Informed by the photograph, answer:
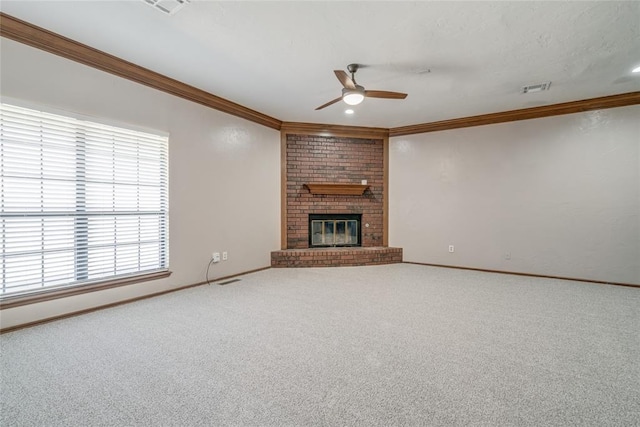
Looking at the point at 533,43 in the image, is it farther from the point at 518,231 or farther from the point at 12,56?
the point at 12,56

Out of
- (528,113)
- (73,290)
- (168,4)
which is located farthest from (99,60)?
(528,113)

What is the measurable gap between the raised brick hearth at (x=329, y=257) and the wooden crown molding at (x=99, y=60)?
2561 mm

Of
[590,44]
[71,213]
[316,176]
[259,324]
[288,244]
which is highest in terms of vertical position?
[590,44]

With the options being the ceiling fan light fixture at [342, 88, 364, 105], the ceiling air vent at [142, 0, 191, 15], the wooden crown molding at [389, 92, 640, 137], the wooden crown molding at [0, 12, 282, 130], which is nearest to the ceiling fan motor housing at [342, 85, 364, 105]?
the ceiling fan light fixture at [342, 88, 364, 105]

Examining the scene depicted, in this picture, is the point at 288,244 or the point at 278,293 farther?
the point at 288,244

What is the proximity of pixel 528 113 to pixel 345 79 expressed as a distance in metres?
3.47

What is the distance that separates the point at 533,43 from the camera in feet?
8.84

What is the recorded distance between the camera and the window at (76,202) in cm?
249

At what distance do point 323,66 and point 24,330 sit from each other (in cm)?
374

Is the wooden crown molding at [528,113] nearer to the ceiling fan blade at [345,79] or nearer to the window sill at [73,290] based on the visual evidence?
the ceiling fan blade at [345,79]

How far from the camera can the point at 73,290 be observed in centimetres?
281

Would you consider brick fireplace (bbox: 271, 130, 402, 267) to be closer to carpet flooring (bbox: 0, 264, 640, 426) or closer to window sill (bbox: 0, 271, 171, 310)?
carpet flooring (bbox: 0, 264, 640, 426)

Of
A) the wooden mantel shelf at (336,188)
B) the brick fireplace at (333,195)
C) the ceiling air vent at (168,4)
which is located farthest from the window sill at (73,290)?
the wooden mantel shelf at (336,188)

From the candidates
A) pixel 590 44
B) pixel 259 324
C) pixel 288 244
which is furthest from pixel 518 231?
pixel 259 324
